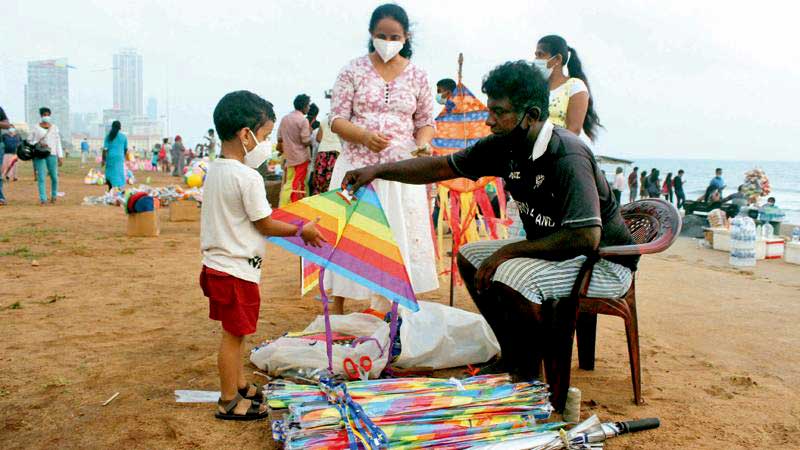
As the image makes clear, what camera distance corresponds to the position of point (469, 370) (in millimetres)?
3037

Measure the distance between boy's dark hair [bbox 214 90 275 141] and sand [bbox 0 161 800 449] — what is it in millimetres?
1197

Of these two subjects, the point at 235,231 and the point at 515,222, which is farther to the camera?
the point at 515,222

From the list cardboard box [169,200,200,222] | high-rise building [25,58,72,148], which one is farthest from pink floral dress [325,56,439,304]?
high-rise building [25,58,72,148]

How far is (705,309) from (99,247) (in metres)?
6.37

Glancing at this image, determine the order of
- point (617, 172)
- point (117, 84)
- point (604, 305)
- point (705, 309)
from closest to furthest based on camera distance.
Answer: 1. point (604, 305)
2. point (705, 309)
3. point (617, 172)
4. point (117, 84)

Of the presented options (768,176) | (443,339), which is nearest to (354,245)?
(443,339)

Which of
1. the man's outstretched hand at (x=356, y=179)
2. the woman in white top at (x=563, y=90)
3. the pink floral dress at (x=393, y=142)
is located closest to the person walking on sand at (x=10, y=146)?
the pink floral dress at (x=393, y=142)

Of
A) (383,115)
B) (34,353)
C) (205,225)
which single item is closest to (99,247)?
(34,353)

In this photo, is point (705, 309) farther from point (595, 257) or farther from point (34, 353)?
point (34, 353)

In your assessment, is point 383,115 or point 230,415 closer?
point 230,415

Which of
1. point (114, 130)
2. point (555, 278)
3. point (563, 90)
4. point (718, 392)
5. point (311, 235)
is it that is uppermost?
point (114, 130)

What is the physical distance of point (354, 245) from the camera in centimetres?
291

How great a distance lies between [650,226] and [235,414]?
6.90ft

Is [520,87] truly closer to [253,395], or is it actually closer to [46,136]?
[253,395]
